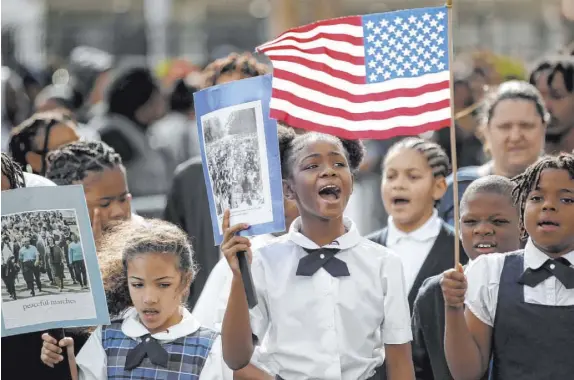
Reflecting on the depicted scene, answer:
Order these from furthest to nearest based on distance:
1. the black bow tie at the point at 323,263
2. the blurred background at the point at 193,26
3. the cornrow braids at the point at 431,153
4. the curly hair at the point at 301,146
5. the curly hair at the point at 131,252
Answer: the blurred background at the point at 193,26 < the cornrow braids at the point at 431,153 < the curly hair at the point at 131,252 < the curly hair at the point at 301,146 < the black bow tie at the point at 323,263

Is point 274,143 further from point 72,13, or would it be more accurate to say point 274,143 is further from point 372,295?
point 72,13

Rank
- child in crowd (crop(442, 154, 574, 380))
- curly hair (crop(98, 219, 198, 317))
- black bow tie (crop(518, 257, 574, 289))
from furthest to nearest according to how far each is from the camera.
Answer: curly hair (crop(98, 219, 198, 317)) → black bow tie (crop(518, 257, 574, 289)) → child in crowd (crop(442, 154, 574, 380))

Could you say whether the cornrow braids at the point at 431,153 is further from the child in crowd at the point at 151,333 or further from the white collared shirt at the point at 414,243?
the child in crowd at the point at 151,333

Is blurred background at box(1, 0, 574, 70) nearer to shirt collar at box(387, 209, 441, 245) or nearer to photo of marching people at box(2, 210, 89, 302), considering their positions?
shirt collar at box(387, 209, 441, 245)

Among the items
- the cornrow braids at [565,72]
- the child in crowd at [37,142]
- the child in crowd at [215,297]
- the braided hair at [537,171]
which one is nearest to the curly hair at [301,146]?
the child in crowd at [215,297]

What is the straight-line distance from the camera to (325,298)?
5535 millimetres

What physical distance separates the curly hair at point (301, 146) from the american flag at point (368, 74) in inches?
3.1

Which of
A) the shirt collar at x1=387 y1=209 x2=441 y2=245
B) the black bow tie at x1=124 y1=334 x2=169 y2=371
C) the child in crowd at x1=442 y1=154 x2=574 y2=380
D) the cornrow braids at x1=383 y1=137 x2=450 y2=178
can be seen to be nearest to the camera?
the child in crowd at x1=442 y1=154 x2=574 y2=380

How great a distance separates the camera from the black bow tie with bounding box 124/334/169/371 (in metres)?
5.67

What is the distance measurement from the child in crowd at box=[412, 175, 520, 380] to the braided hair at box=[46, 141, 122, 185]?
1884 millimetres

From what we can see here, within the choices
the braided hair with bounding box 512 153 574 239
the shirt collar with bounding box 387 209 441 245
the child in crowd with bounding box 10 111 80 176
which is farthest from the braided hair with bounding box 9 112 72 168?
the braided hair with bounding box 512 153 574 239

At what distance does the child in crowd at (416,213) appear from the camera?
698 cm

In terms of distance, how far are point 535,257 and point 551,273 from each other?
100 millimetres

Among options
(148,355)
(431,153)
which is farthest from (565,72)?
(148,355)
